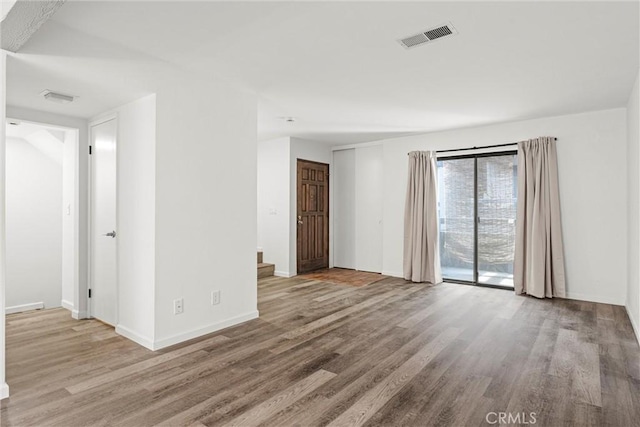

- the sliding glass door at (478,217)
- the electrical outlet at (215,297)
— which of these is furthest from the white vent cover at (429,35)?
the sliding glass door at (478,217)

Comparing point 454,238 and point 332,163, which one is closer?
point 454,238

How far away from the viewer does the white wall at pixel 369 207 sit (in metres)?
7.00

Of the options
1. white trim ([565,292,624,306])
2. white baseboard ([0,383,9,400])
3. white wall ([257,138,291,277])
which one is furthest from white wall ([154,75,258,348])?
white trim ([565,292,624,306])

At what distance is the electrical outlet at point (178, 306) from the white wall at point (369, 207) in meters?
4.31

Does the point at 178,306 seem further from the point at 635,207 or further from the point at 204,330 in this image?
the point at 635,207

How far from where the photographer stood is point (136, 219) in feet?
11.4

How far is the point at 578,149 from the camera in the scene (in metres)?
4.89

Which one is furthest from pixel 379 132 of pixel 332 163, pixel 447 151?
pixel 332 163

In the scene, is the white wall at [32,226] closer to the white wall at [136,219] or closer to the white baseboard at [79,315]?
the white baseboard at [79,315]

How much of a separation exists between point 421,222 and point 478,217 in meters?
0.87

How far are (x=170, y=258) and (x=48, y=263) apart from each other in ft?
11.8

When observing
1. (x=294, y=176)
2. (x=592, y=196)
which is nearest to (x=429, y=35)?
(x=592, y=196)

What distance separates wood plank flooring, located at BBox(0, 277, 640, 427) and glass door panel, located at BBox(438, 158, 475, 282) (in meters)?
1.64

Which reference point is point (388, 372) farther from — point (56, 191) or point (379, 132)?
point (56, 191)
